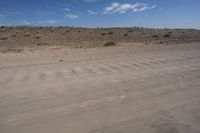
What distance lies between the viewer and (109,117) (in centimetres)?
512

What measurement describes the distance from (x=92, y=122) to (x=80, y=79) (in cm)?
331

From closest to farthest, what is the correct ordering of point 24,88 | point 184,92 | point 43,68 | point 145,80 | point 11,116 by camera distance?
1. point 11,116
2. point 184,92
3. point 24,88
4. point 145,80
5. point 43,68

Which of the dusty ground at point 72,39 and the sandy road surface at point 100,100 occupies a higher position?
the dusty ground at point 72,39

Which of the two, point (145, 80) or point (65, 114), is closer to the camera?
point (65, 114)

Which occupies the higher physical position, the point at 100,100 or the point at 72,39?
the point at 72,39

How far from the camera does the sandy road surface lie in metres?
4.79

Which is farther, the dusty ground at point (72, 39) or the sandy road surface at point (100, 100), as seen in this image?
the dusty ground at point (72, 39)

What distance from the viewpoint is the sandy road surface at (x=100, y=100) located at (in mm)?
4789

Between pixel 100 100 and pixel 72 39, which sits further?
pixel 72 39

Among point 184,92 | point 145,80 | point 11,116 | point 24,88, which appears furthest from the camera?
point 145,80

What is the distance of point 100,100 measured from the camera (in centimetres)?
614

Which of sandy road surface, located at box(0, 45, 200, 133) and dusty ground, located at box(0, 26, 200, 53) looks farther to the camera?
dusty ground, located at box(0, 26, 200, 53)

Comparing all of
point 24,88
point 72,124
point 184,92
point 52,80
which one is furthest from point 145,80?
point 72,124

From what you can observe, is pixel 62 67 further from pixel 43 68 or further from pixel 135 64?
pixel 135 64
